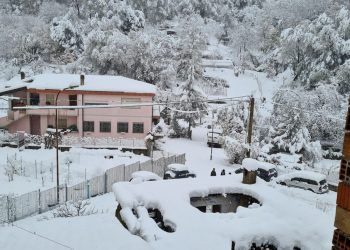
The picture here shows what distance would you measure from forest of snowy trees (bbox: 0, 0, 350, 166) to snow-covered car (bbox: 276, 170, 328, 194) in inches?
242

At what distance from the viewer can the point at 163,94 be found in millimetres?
44094

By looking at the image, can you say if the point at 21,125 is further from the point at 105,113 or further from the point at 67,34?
the point at 67,34

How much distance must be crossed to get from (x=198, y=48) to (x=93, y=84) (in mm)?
11716

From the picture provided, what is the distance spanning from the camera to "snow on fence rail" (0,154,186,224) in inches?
736

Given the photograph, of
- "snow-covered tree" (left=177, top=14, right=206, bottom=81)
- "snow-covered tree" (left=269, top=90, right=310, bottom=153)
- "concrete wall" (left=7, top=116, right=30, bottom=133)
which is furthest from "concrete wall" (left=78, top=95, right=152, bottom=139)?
"snow-covered tree" (left=269, top=90, right=310, bottom=153)

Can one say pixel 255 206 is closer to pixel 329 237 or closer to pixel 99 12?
pixel 329 237

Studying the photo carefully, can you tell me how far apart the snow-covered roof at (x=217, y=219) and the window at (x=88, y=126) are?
2037cm

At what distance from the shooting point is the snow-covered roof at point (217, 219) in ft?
34.7

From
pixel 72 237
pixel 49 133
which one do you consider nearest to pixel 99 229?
pixel 72 237

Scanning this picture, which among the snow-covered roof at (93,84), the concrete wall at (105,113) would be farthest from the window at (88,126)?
the snow-covered roof at (93,84)

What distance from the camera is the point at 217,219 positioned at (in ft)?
40.3

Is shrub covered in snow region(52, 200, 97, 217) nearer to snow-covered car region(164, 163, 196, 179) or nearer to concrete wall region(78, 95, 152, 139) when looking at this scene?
snow-covered car region(164, 163, 196, 179)

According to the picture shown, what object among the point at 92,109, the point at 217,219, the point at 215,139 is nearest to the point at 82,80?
the point at 92,109

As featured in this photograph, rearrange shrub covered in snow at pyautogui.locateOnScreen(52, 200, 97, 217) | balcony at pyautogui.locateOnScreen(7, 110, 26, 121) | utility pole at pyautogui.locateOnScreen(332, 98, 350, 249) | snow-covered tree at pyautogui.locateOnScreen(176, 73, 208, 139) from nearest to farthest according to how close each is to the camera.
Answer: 1. utility pole at pyautogui.locateOnScreen(332, 98, 350, 249)
2. shrub covered in snow at pyautogui.locateOnScreen(52, 200, 97, 217)
3. balcony at pyautogui.locateOnScreen(7, 110, 26, 121)
4. snow-covered tree at pyautogui.locateOnScreen(176, 73, 208, 139)
